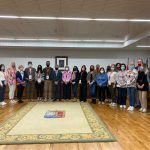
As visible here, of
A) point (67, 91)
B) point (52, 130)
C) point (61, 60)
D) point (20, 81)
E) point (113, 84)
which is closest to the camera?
point (52, 130)

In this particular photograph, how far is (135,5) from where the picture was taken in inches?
247

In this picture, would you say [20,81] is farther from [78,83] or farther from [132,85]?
[132,85]

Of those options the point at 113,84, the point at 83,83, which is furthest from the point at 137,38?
the point at 83,83

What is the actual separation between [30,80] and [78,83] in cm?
189

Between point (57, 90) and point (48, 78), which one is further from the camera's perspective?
point (57, 90)

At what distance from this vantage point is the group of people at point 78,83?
7.88 m

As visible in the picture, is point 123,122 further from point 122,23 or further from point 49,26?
point 49,26

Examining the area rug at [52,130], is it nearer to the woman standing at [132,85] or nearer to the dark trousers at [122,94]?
the woman standing at [132,85]

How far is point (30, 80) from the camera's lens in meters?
9.82

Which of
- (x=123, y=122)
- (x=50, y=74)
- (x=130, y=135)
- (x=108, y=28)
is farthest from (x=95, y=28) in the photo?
(x=130, y=135)

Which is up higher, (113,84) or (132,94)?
(113,84)

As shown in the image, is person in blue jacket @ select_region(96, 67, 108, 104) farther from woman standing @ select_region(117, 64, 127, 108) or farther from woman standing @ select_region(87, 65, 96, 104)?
woman standing @ select_region(117, 64, 127, 108)

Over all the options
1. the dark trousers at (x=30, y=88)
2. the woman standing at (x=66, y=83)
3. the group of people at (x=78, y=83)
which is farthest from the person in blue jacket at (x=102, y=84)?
the dark trousers at (x=30, y=88)

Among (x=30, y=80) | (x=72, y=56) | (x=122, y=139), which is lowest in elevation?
(x=122, y=139)
